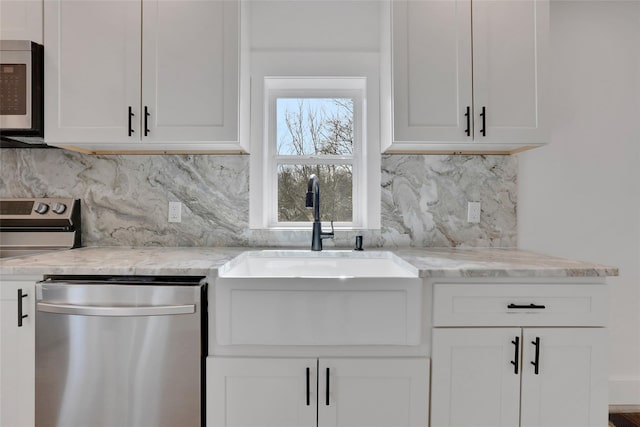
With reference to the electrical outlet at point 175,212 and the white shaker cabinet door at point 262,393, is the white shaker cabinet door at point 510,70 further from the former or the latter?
the electrical outlet at point 175,212

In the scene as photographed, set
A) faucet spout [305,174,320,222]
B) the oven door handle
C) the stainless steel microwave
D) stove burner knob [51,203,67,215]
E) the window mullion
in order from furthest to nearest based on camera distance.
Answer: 1. the window mullion
2. stove burner knob [51,203,67,215]
3. faucet spout [305,174,320,222]
4. the stainless steel microwave
5. the oven door handle

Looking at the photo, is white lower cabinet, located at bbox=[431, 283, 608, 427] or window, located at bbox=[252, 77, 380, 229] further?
window, located at bbox=[252, 77, 380, 229]

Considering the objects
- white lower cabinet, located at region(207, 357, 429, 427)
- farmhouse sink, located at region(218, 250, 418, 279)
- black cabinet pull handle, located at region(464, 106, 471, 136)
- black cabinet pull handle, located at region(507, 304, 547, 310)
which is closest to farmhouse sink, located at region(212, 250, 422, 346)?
white lower cabinet, located at region(207, 357, 429, 427)

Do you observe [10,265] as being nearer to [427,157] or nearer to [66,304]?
[66,304]

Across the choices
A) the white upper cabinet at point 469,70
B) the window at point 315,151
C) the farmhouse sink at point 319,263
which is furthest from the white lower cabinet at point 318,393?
the white upper cabinet at point 469,70

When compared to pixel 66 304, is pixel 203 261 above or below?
above

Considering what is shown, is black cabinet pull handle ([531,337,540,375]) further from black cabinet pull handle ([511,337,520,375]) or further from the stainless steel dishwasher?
the stainless steel dishwasher

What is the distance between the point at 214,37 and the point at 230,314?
126 centimetres

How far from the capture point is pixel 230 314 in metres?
1.25

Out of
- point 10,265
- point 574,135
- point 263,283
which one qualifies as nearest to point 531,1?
Result: point 574,135

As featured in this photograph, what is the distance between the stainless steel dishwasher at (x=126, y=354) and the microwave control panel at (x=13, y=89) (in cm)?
92

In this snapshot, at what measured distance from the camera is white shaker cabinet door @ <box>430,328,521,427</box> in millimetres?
1254

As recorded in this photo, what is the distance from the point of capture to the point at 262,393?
125cm

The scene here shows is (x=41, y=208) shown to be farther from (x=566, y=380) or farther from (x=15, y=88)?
(x=566, y=380)
